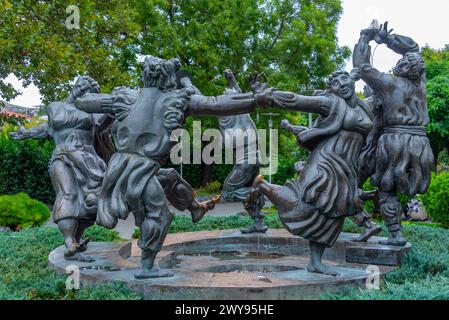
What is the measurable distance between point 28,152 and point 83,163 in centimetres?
1298

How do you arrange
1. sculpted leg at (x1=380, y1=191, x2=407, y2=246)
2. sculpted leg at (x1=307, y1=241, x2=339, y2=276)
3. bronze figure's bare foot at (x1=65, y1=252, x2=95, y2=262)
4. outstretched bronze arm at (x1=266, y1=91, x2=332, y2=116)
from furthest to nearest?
sculpted leg at (x1=380, y1=191, x2=407, y2=246) < bronze figure's bare foot at (x1=65, y1=252, x2=95, y2=262) < sculpted leg at (x1=307, y1=241, x2=339, y2=276) < outstretched bronze arm at (x1=266, y1=91, x2=332, y2=116)

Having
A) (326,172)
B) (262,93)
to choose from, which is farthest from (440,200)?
(262,93)

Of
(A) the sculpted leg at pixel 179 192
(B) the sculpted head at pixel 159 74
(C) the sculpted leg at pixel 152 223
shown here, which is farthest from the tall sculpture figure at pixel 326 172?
(C) the sculpted leg at pixel 152 223

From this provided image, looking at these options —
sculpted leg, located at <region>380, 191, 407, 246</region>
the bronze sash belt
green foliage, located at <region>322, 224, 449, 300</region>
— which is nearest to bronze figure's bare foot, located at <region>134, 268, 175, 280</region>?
green foliage, located at <region>322, 224, 449, 300</region>

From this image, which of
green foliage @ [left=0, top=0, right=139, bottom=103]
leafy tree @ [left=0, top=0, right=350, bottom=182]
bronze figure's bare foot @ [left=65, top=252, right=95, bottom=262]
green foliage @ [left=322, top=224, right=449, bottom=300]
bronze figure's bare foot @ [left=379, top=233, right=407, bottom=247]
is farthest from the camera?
leafy tree @ [left=0, top=0, right=350, bottom=182]

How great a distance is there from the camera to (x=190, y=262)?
7.23m

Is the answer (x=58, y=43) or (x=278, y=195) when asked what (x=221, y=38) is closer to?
(x=58, y=43)

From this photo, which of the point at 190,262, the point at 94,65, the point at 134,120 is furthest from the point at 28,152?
the point at 134,120

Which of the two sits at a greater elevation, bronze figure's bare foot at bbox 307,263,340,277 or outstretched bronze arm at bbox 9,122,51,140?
outstretched bronze arm at bbox 9,122,51,140

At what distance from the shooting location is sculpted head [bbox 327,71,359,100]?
18.1 feet

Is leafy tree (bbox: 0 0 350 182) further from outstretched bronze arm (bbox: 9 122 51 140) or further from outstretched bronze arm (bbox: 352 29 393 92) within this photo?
outstretched bronze arm (bbox: 352 29 393 92)

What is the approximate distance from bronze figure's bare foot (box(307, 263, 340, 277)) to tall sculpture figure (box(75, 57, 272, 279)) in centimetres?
138

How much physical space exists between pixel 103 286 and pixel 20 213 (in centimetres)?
711

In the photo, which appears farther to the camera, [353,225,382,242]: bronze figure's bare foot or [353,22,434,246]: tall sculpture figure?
[353,225,382,242]: bronze figure's bare foot
